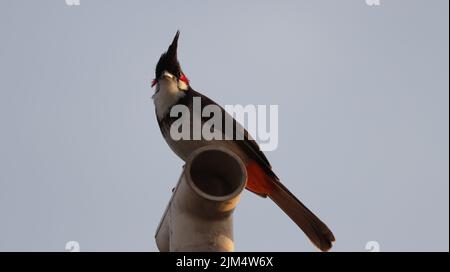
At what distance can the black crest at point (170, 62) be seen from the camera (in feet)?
20.7

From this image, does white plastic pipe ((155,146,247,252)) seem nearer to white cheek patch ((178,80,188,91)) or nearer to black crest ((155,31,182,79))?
A: white cheek patch ((178,80,188,91))

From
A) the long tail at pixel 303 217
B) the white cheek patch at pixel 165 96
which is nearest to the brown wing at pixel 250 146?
the long tail at pixel 303 217

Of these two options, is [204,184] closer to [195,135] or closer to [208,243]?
[208,243]

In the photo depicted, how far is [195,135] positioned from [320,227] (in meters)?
1.22

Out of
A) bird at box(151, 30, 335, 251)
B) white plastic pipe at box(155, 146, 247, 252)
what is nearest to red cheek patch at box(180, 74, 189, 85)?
bird at box(151, 30, 335, 251)

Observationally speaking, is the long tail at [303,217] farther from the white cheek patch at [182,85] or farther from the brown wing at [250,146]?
the white cheek patch at [182,85]

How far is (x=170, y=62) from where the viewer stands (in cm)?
631

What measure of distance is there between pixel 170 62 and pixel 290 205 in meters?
1.66

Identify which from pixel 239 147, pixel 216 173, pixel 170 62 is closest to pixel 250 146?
pixel 239 147

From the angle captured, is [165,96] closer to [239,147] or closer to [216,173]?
[239,147]

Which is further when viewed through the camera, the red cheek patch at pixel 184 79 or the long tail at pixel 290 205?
the red cheek patch at pixel 184 79

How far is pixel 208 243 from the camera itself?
3.51m

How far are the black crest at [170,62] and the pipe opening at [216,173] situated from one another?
2.65 metres
